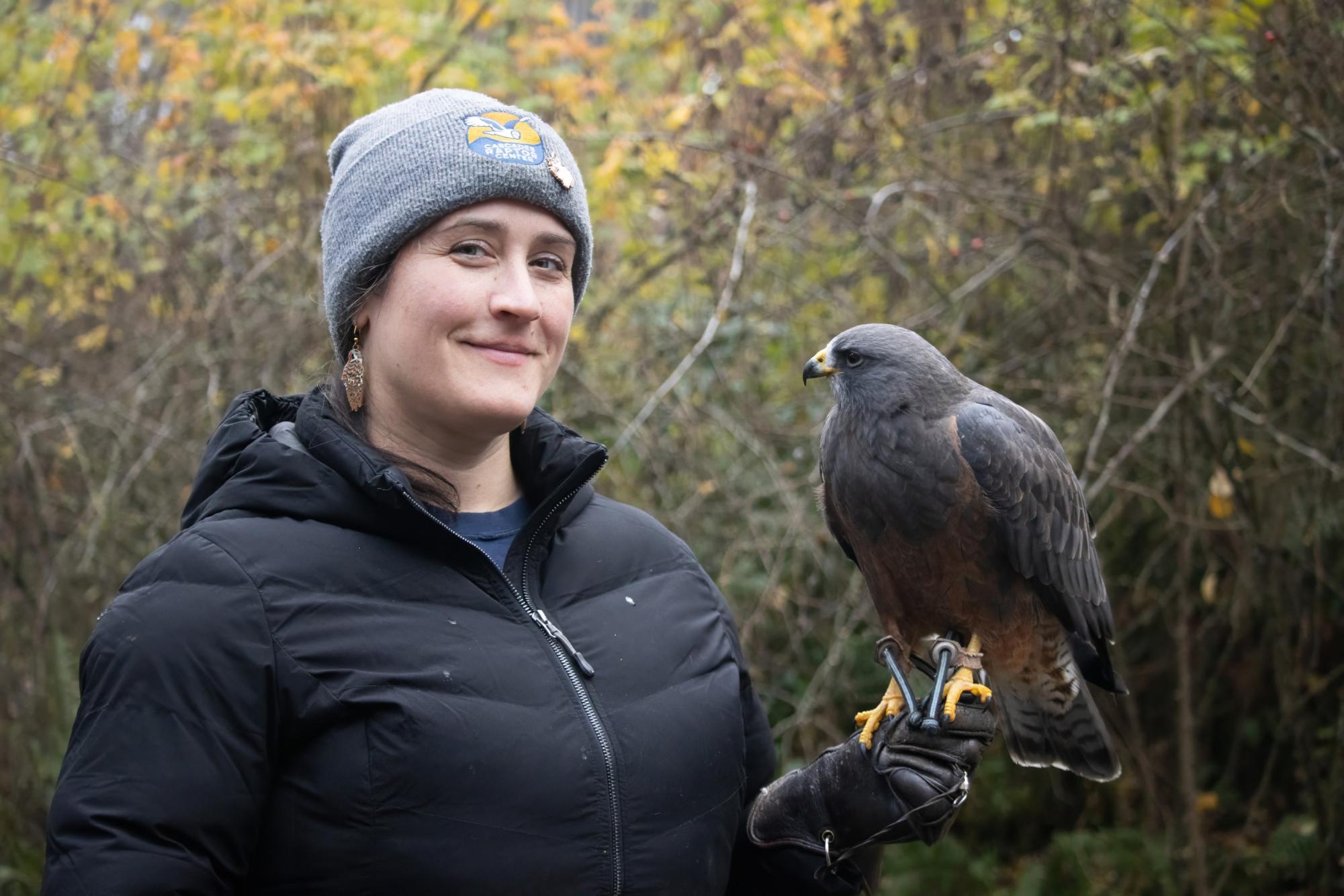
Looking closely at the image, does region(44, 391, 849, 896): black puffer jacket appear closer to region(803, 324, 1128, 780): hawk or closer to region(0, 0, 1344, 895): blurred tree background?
region(803, 324, 1128, 780): hawk

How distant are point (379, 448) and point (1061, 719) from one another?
2064 mm

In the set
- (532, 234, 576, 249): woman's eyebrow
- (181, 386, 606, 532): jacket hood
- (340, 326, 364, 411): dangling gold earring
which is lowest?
(181, 386, 606, 532): jacket hood

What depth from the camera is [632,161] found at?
546 centimetres

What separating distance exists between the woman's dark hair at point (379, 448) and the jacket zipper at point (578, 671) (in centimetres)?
8

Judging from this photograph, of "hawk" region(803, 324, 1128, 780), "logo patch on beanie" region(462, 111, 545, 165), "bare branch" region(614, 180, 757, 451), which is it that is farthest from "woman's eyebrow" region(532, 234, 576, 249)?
"bare branch" region(614, 180, 757, 451)

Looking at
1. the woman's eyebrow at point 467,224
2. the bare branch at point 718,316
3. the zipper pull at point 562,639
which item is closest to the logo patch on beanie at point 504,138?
the woman's eyebrow at point 467,224

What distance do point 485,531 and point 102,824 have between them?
31.6 inches

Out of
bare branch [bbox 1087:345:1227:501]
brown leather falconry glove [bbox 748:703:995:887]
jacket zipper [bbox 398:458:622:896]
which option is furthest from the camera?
bare branch [bbox 1087:345:1227:501]

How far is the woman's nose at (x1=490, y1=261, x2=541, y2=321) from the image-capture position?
196 cm

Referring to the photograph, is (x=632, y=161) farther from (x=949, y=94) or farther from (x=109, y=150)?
(x=109, y=150)

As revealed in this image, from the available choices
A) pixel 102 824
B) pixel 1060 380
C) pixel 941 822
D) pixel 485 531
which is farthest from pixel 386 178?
pixel 1060 380

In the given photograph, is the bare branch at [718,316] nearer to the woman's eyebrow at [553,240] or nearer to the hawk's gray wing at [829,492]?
the hawk's gray wing at [829,492]

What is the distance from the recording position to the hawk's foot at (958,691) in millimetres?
2402

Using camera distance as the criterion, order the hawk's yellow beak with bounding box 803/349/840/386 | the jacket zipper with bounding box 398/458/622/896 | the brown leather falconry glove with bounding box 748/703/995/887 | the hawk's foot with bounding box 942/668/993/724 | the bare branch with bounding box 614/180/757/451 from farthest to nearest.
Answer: the bare branch with bounding box 614/180/757/451 < the hawk's yellow beak with bounding box 803/349/840/386 < the hawk's foot with bounding box 942/668/993/724 < the brown leather falconry glove with bounding box 748/703/995/887 < the jacket zipper with bounding box 398/458/622/896
